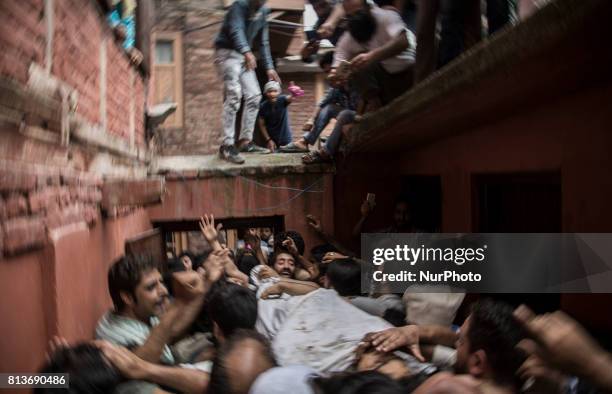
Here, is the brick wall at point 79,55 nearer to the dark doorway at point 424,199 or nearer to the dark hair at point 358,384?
the dark hair at point 358,384

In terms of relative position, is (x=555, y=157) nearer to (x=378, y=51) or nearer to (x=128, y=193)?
(x=378, y=51)

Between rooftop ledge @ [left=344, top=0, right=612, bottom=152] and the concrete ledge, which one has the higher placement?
rooftop ledge @ [left=344, top=0, right=612, bottom=152]

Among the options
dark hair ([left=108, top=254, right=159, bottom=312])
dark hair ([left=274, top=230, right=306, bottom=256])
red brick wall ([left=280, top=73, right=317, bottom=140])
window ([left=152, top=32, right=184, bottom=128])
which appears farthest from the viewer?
red brick wall ([left=280, top=73, right=317, bottom=140])

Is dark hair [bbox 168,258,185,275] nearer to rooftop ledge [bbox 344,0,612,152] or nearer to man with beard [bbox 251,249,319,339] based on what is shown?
man with beard [bbox 251,249,319,339]

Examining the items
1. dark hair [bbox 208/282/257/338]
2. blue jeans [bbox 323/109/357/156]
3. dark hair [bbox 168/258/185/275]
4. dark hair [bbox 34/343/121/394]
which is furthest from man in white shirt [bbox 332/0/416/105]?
dark hair [bbox 34/343/121/394]

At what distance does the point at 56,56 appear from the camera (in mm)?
2613

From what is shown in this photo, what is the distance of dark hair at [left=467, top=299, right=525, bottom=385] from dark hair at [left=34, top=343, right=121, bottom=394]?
1154 mm

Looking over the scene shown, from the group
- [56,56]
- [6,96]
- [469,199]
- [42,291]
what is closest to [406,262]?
[469,199]

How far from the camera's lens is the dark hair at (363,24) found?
3.83 meters

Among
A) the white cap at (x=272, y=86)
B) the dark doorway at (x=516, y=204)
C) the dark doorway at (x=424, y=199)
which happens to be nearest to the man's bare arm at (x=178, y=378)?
the dark doorway at (x=516, y=204)

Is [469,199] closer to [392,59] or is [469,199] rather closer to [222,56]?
[392,59]

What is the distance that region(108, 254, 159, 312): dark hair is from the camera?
7.84ft

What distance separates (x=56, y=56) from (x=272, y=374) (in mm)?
1957

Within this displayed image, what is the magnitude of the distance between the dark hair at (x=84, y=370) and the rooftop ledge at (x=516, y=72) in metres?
1.70
